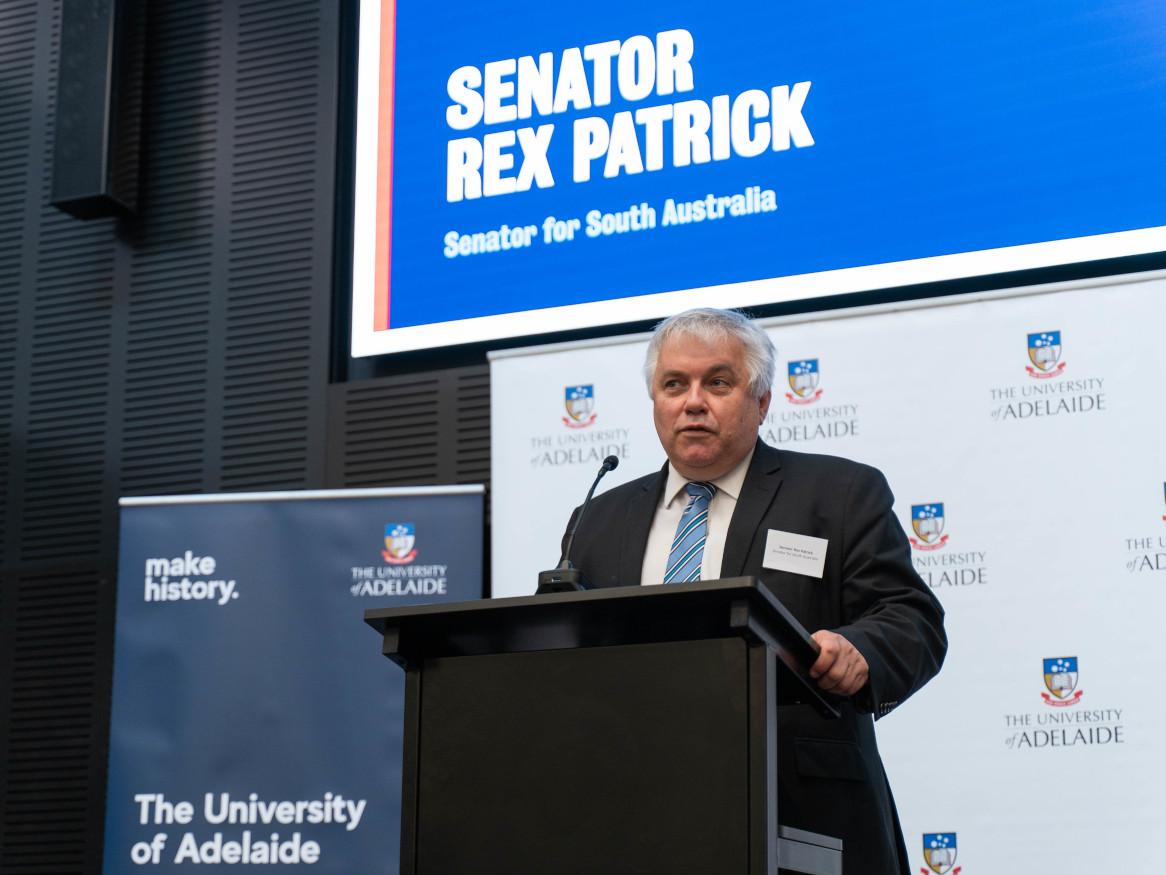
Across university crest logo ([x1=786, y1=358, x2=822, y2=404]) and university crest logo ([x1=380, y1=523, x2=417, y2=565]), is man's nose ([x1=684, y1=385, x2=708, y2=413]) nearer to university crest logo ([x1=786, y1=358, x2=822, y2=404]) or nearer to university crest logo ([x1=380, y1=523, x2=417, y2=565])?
university crest logo ([x1=786, y1=358, x2=822, y2=404])

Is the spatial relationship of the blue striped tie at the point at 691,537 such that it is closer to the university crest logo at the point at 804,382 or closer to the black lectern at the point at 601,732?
the black lectern at the point at 601,732

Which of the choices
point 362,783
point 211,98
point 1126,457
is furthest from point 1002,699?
point 211,98

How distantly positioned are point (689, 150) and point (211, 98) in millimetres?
2112

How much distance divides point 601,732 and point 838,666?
33 centimetres

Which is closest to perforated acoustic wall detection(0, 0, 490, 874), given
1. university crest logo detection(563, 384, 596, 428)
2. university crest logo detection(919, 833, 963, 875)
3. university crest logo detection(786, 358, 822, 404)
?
university crest logo detection(563, 384, 596, 428)

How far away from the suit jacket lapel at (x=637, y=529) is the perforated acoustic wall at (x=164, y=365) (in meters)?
2.76

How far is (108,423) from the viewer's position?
18.6ft

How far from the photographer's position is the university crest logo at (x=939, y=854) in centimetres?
399

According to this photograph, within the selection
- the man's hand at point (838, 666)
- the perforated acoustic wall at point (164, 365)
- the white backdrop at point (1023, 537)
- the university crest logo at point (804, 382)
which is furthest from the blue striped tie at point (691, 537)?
the perforated acoustic wall at point (164, 365)

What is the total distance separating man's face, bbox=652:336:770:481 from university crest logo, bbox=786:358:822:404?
6.93 ft

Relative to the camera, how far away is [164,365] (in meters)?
5.68

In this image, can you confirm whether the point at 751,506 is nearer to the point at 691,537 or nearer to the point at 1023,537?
the point at 691,537

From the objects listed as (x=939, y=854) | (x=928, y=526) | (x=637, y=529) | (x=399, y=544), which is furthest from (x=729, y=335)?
(x=399, y=544)

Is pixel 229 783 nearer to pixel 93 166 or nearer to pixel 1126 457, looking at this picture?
pixel 93 166
